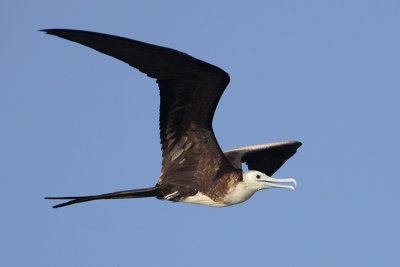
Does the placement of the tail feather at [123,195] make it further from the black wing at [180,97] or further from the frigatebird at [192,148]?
the black wing at [180,97]

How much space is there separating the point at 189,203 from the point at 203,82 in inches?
57.8

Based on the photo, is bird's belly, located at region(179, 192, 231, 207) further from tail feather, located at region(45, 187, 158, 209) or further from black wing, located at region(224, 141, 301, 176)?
black wing, located at region(224, 141, 301, 176)

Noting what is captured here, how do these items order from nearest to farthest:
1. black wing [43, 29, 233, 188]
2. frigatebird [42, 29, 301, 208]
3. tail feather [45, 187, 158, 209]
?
black wing [43, 29, 233, 188] < frigatebird [42, 29, 301, 208] < tail feather [45, 187, 158, 209]

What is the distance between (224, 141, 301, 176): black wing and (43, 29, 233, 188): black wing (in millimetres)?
1558

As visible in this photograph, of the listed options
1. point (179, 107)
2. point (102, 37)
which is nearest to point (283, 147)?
point (179, 107)

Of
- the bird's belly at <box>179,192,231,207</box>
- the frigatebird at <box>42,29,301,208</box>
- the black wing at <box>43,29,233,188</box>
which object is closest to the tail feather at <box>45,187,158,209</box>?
the frigatebird at <box>42,29,301,208</box>

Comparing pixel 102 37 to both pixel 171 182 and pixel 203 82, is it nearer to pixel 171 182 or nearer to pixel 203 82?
pixel 203 82

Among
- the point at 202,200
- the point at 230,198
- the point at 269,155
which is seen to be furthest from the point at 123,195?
the point at 269,155

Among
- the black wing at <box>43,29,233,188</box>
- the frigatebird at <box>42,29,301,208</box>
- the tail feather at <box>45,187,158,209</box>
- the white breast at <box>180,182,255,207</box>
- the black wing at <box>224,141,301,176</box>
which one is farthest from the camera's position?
the black wing at <box>224,141,301,176</box>

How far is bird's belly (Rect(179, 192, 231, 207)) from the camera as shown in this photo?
26.8ft

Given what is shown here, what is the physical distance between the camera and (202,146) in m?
8.09

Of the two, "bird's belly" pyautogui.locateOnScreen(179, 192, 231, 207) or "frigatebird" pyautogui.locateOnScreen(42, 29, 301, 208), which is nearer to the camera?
"frigatebird" pyautogui.locateOnScreen(42, 29, 301, 208)

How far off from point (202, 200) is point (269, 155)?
6.64 ft

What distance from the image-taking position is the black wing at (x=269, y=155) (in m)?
9.75
